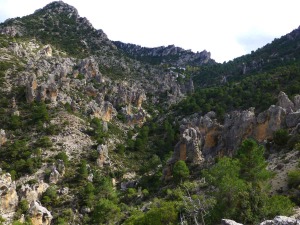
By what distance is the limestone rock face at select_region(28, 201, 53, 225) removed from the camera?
175 ft

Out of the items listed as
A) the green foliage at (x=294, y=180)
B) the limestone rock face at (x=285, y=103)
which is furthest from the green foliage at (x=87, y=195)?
the limestone rock face at (x=285, y=103)

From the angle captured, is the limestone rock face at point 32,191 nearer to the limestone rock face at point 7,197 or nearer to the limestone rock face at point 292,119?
the limestone rock face at point 7,197

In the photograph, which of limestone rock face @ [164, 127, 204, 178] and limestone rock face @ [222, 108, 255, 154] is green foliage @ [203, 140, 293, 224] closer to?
limestone rock face @ [164, 127, 204, 178]

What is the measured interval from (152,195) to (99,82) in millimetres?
72541

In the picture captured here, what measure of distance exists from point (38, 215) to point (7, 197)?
20.3 feet

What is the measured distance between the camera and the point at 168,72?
592 feet

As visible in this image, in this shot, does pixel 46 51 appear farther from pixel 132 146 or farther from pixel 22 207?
pixel 22 207

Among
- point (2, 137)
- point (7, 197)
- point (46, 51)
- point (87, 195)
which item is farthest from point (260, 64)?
point (7, 197)

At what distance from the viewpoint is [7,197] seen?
55812mm

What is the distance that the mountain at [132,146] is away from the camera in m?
39.4

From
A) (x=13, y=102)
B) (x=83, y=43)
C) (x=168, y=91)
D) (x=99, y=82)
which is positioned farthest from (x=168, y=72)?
(x=13, y=102)

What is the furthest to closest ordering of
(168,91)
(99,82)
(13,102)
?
(168,91) → (99,82) → (13,102)

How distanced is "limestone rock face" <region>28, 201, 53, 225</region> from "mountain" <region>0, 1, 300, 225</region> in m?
0.15

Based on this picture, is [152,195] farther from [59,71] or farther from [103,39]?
[103,39]
